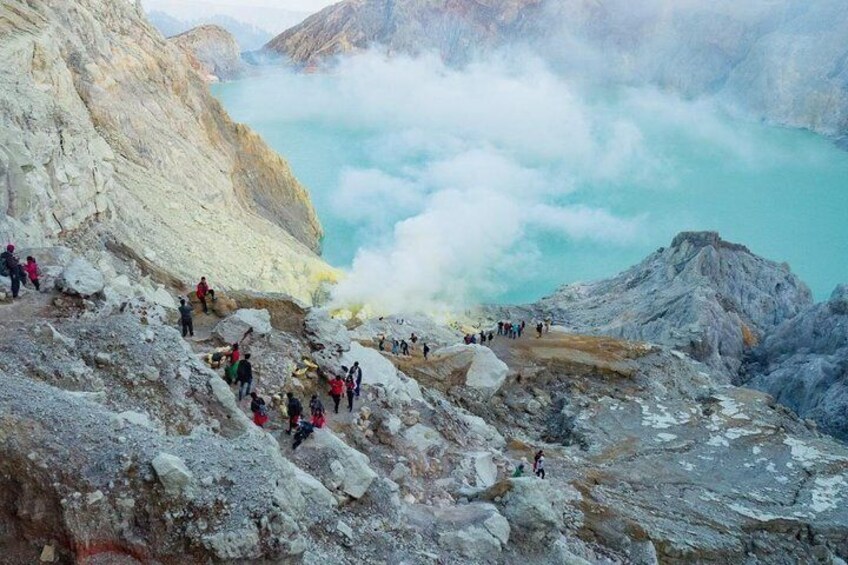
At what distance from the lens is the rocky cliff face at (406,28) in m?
181

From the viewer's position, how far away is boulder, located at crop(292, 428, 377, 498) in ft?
41.2

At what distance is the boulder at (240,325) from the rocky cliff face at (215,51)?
145509 millimetres

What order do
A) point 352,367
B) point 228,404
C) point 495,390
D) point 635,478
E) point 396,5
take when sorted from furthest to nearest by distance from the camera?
1. point 396,5
2. point 495,390
3. point 635,478
4. point 352,367
5. point 228,404

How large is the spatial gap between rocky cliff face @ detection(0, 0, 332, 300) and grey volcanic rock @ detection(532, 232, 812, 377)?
20.1 metres

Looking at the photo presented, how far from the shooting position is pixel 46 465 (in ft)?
28.8

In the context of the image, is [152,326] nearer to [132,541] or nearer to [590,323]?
[132,541]

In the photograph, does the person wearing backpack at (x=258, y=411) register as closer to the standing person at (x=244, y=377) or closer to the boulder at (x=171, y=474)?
the standing person at (x=244, y=377)

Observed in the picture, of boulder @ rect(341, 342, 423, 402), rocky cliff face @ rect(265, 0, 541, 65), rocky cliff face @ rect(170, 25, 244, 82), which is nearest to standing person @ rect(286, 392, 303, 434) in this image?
boulder @ rect(341, 342, 423, 402)

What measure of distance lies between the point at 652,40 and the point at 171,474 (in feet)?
602

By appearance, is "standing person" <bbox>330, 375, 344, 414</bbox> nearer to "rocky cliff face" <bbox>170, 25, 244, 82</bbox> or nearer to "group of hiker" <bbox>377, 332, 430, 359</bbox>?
"group of hiker" <bbox>377, 332, 430, 359</bbox>

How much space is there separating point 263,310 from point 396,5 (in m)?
180

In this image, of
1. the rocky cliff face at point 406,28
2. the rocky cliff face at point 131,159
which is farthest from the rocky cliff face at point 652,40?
the rocky cliff face at point 131,159

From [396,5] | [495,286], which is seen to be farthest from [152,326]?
[396,5]

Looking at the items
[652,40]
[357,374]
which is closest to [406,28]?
[652,40]
